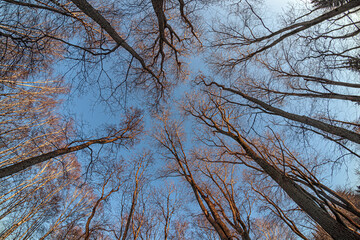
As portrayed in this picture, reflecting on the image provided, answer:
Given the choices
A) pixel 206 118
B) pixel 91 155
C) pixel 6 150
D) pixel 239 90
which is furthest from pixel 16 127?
pixel 239 90

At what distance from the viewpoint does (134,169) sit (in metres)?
8.17

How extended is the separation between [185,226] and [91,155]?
29.2 feet

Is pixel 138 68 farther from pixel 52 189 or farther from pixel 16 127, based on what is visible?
pixel 52 189

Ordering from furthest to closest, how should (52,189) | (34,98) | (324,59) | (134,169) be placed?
(134,169) < (52,189) < (34,98) < (324,59)

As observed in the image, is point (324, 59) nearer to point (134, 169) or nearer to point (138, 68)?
point (138, 68)

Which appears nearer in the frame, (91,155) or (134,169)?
(91,155)

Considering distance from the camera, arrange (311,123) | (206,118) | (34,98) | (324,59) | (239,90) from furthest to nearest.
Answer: (206,118) < (34,98) < (239,90) < (324,59) < (311,123)

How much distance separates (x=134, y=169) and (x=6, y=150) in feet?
18.3

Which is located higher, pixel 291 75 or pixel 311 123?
pixel 291 75

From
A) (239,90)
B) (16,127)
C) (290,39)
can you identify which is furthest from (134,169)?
(290,39)

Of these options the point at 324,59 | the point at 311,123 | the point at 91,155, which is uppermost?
the point at 91,155

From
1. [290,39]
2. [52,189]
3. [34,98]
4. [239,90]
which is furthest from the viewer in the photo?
[52,189]

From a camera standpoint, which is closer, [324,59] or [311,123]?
[311,123]

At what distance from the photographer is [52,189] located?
7.56m
